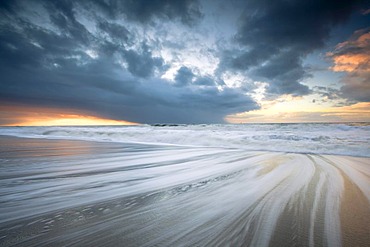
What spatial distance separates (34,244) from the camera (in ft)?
4.09

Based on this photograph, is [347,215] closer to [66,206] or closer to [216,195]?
[216,195]

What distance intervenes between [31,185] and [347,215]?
3.67 m

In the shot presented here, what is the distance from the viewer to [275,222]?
1.57m

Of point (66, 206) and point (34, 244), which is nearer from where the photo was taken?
point (34, 244)

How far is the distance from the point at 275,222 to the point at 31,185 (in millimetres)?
3025

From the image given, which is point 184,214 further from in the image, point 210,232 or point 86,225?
point 86,225

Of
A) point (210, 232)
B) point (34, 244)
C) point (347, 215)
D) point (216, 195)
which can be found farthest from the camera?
point (216, 195)

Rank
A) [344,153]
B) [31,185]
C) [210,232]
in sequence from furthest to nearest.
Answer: [344,153], [31,185], [210,232]

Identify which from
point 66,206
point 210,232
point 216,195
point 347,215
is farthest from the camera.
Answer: point 216,195

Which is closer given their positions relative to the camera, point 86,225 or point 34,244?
point 34,244

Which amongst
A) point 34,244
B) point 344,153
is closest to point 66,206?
point 34,244

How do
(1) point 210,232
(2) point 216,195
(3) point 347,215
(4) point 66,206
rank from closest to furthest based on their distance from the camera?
(1) point 210,232 < (3) point 347,215 < (4) point 66,206 < (2) point 216,195

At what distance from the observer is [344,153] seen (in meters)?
6.36

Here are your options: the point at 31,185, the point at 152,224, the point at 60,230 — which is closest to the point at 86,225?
the point at 60,230
